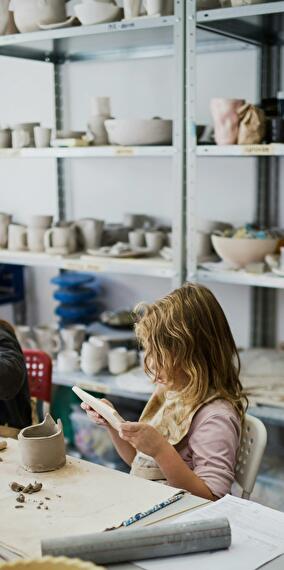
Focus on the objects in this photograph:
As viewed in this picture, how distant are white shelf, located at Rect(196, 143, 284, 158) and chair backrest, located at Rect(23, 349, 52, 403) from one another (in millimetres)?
899

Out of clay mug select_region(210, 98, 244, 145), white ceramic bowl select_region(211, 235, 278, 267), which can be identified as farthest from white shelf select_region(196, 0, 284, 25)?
white ceramic bowl select_region(211, 235, 278, 267)

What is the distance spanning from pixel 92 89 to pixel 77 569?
9.30ft

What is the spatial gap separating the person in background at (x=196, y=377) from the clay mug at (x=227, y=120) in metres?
0.93

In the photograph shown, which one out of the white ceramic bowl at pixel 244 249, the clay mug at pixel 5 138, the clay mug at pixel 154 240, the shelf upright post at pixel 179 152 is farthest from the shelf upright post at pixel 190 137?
the clay mug at pixel 5 138

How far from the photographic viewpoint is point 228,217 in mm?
3299

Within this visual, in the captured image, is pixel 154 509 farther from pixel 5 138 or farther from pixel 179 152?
pixel 5 138

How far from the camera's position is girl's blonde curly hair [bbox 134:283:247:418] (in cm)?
185

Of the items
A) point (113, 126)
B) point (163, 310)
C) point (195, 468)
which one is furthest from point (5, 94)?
point (195, 468)

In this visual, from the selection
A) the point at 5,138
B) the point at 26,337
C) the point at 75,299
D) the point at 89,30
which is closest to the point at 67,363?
the point at 26,337

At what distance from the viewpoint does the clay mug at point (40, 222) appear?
3.33 m

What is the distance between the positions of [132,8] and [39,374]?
1.35 metres

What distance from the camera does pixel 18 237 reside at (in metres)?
3.34

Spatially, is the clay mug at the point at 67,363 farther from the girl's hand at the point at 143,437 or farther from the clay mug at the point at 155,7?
the girl's hand at the point at 143,437

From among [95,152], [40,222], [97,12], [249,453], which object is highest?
[97,12]
